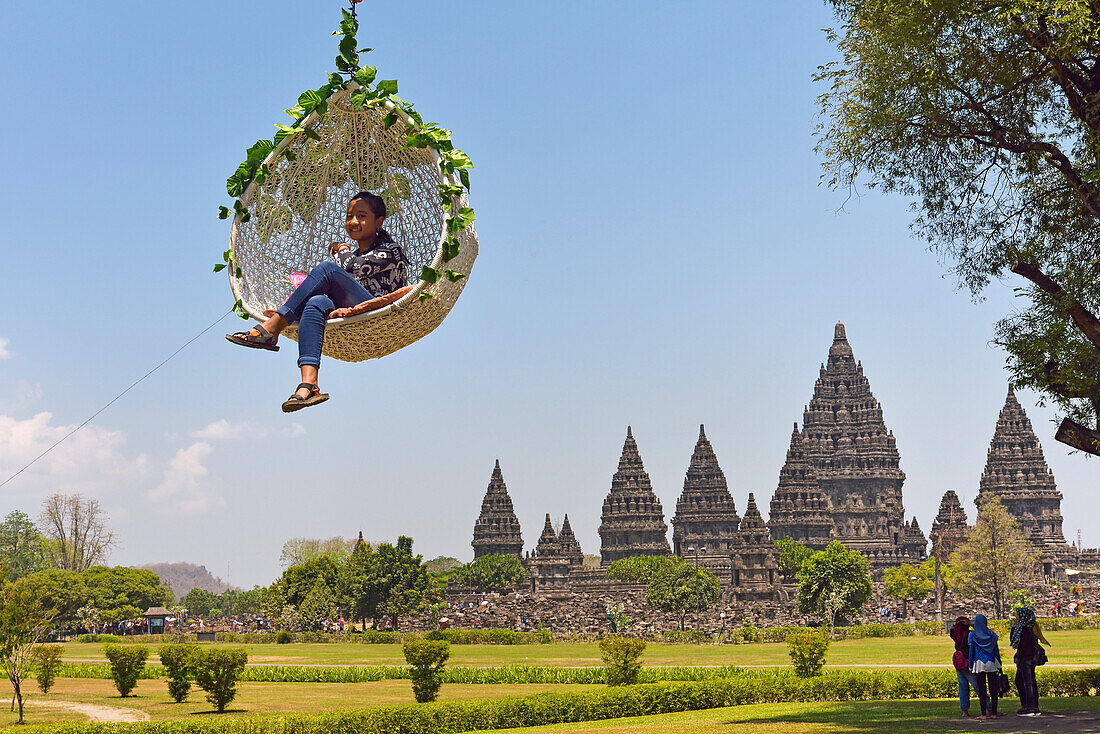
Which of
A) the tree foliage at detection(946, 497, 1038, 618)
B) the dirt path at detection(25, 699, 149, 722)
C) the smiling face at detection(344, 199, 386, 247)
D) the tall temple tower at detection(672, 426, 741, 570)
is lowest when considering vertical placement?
the dirt path at detection(25, 699, 149, 722)

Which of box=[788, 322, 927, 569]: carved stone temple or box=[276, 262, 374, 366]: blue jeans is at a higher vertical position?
box=[788, 322, 927, 569]: carved stone temple

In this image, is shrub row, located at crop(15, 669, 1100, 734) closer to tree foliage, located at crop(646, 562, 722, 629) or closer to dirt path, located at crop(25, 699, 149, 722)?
dirt path, located at crop(25, 699, 149, 722)

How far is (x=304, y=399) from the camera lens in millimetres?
6723

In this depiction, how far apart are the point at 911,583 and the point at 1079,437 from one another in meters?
73.0

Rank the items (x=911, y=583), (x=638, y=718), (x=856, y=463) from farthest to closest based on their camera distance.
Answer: (x=856, y=463), (x=911, y=583), (x=638, y=718)

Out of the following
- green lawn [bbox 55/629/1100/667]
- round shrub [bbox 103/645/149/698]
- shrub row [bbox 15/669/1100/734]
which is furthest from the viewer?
green lawn [bbox 55/629/1100/667]

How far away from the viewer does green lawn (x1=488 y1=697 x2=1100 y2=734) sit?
Result: 15.4 metres

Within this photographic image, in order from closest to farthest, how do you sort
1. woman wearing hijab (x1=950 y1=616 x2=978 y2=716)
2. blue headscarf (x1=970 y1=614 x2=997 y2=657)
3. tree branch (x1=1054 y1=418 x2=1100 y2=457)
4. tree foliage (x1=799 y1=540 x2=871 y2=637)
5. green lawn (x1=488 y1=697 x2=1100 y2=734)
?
1. tree branch (x1=1054 y1=418 x2=1100 y2=457)
2. green lawn (x1=488 y1=697 x2=1100 y2=734)
3. blue headscarf (x1=970 y1=614 x2=997 y2=657)
4. woman wearing hijab (x1=950 y1=616 x2=978 y2=716)
5. tree foliage (x1=799 y1=540 x2=871 y2=637)

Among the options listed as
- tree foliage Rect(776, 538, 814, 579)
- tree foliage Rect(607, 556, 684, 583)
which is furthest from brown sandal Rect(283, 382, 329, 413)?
tree foliage Rect(607, 556, 684, 583)

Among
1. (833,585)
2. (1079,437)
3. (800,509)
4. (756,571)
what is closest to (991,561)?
(833,585)

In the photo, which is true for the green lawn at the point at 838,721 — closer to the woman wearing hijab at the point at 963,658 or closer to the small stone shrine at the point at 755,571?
the woman wearing hijab at the point at 963,658

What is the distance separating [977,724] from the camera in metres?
15.5

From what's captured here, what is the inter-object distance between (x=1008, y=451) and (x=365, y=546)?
6776cm

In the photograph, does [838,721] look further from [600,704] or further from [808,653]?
[808,653]
